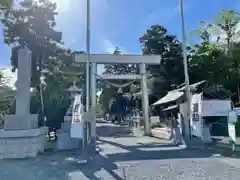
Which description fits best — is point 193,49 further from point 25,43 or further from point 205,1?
point 25,43

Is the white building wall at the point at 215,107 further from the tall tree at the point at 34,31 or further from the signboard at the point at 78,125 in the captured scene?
the tall tree at the point at 34,31

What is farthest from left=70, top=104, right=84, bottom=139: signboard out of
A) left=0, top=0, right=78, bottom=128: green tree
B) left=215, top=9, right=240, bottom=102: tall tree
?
left=215, top=9, right=240, bottom=102: tall tree

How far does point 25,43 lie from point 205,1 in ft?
38.6

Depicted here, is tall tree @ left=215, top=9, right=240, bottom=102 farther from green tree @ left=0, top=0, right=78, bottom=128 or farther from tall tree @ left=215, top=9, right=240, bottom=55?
green tree @ left=0, top=0, right=78, bottom=128

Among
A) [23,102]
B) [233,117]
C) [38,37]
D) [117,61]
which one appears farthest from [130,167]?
[38,37]

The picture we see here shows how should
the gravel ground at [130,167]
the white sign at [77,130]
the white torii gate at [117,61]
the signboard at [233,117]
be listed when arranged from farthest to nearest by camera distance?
1. the white torii gate at [117,61]
2. the signboard at [233,117]
3. the white sign at [77,130]
4. the gravel ground at [130,167]

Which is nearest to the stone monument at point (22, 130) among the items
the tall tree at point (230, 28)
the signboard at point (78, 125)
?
the signboard at point (78, 125)

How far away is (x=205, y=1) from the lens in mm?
13008

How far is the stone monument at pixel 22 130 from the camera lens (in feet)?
24.5

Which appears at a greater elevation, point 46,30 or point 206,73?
point 46,30

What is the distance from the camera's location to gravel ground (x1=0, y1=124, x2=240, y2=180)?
209 inches

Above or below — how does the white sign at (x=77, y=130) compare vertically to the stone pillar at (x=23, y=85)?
below

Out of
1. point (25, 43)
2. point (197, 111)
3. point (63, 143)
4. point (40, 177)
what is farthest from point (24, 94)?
point (25, 43)

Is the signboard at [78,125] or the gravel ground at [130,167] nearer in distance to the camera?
the gravel ground at [130,167]
